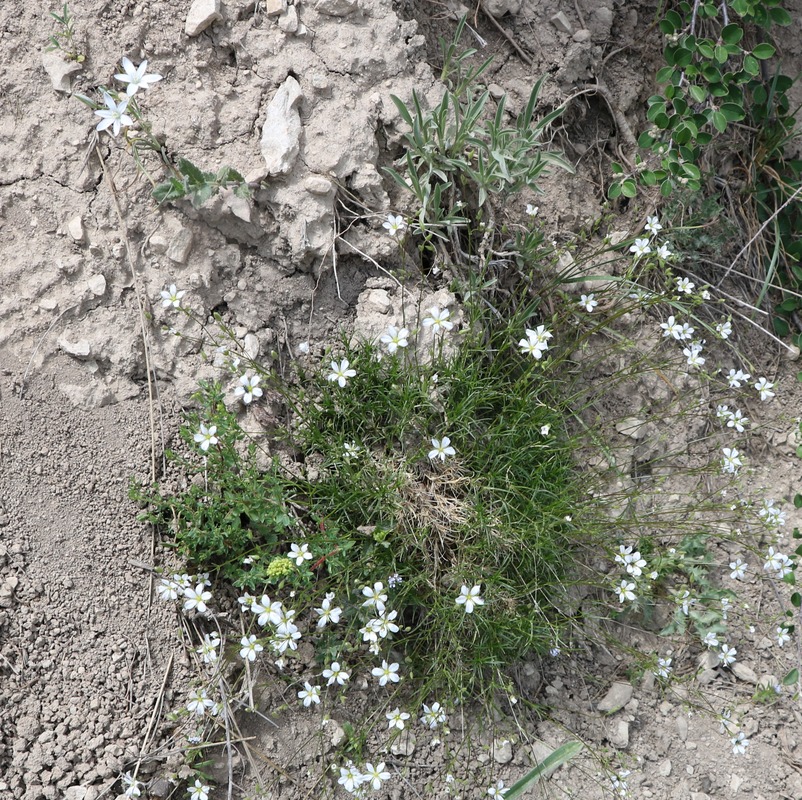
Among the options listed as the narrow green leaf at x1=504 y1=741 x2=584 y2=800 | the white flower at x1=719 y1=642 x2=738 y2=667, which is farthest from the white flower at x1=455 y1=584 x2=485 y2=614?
the white flower at x1=719 y1=642 x2=738 y2=667

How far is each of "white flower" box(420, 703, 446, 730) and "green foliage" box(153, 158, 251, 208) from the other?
2144 mm

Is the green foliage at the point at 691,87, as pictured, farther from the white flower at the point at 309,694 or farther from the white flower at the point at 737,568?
the white flower at the point at 309,694

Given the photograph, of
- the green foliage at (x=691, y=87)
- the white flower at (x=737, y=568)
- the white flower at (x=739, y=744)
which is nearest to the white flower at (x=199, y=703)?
the white flower at (x=739, y=744)

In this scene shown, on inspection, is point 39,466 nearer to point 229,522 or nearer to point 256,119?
point 229,522

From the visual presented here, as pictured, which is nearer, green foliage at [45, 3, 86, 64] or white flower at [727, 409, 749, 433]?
green foliage at [45, 3, 86, 64]

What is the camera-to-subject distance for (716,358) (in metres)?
3.78

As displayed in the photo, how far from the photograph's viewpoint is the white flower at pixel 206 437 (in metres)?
2.59

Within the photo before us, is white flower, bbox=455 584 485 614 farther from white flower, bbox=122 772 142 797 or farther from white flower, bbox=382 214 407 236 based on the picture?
white flower, bbox=382 214 407 236

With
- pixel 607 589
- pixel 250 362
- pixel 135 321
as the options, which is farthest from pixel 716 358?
pixel 135 321

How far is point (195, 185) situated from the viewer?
9.10ft

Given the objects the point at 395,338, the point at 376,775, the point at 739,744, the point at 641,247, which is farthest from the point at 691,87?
the point at 376,775

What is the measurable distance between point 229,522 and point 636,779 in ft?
6.95

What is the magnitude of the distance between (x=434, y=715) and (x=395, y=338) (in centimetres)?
149

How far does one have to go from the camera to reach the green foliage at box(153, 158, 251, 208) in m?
2.74
